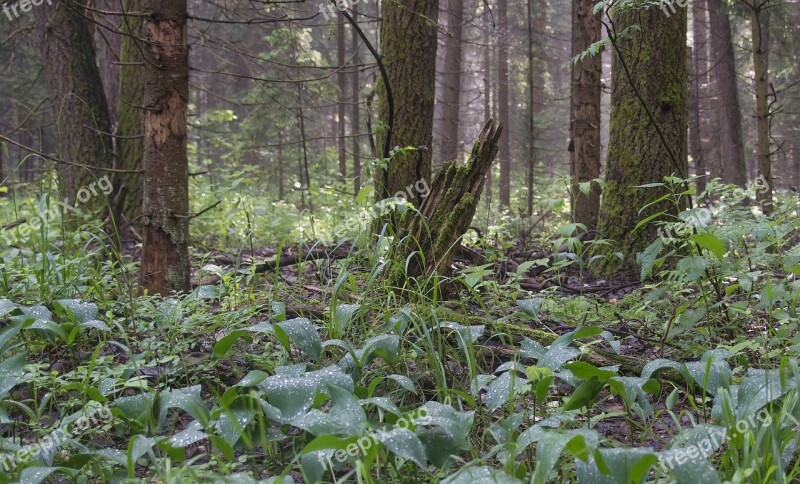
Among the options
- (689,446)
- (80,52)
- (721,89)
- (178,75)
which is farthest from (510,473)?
(721,89)

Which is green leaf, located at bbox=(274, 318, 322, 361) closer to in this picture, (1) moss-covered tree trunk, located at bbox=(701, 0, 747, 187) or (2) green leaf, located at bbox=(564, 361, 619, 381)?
(2) green leaf, located at bbox=(564, 361, 619, 381)

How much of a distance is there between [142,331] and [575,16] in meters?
7.89

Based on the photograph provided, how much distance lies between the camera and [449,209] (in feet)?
13.5

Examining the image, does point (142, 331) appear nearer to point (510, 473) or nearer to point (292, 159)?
point (510, 473)

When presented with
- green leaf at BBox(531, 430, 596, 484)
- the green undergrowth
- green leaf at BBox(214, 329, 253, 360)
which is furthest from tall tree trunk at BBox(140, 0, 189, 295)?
green leaf at BBox(531, 430, 596, 484)

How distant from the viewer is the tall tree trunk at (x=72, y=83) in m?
7.55

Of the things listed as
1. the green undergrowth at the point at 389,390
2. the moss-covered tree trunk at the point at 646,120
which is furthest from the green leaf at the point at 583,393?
the moss-covered tree trunk at the point at 646,120

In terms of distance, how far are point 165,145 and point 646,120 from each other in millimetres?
4028

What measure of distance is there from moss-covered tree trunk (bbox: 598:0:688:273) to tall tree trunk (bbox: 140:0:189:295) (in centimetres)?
363

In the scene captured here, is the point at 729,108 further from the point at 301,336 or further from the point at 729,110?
the point at 301,336

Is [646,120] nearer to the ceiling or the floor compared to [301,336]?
nearer to the ceiling

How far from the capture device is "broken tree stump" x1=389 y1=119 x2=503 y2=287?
398 cm

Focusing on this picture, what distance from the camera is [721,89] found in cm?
1455

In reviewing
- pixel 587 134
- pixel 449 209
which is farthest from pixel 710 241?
pixel 587 134
